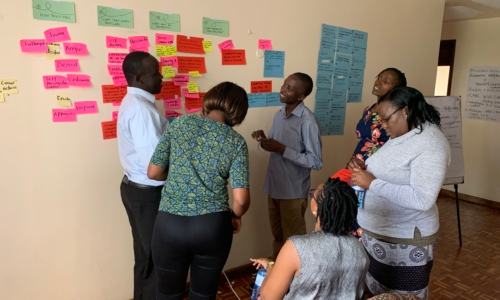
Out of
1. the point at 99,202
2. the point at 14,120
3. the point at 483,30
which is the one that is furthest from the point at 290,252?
the point at 483,30

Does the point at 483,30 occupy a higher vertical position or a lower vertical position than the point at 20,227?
higher

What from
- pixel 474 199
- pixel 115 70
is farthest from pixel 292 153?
pixel 474 199

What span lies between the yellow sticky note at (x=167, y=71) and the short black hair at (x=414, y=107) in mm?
1349

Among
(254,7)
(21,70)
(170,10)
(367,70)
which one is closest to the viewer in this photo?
(21,70)

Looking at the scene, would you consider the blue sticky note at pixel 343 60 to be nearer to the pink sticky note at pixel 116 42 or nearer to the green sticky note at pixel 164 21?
the green sticky note at pixel 164 21

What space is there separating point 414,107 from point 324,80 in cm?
169

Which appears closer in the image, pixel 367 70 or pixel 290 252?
pixel 290 252

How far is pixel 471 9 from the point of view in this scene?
4.50 meters

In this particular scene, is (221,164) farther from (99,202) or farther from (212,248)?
(99,202)

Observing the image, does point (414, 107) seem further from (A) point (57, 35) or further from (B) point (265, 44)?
(A) point (57, 35)

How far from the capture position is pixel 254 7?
2.65m

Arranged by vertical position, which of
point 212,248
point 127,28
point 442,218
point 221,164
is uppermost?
point 127,28

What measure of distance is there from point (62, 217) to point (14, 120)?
59 cm

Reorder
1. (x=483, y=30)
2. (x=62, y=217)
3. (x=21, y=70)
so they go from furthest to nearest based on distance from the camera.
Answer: (x=483, y=30) → (x=62, y=217) → (x=21, y=70)
